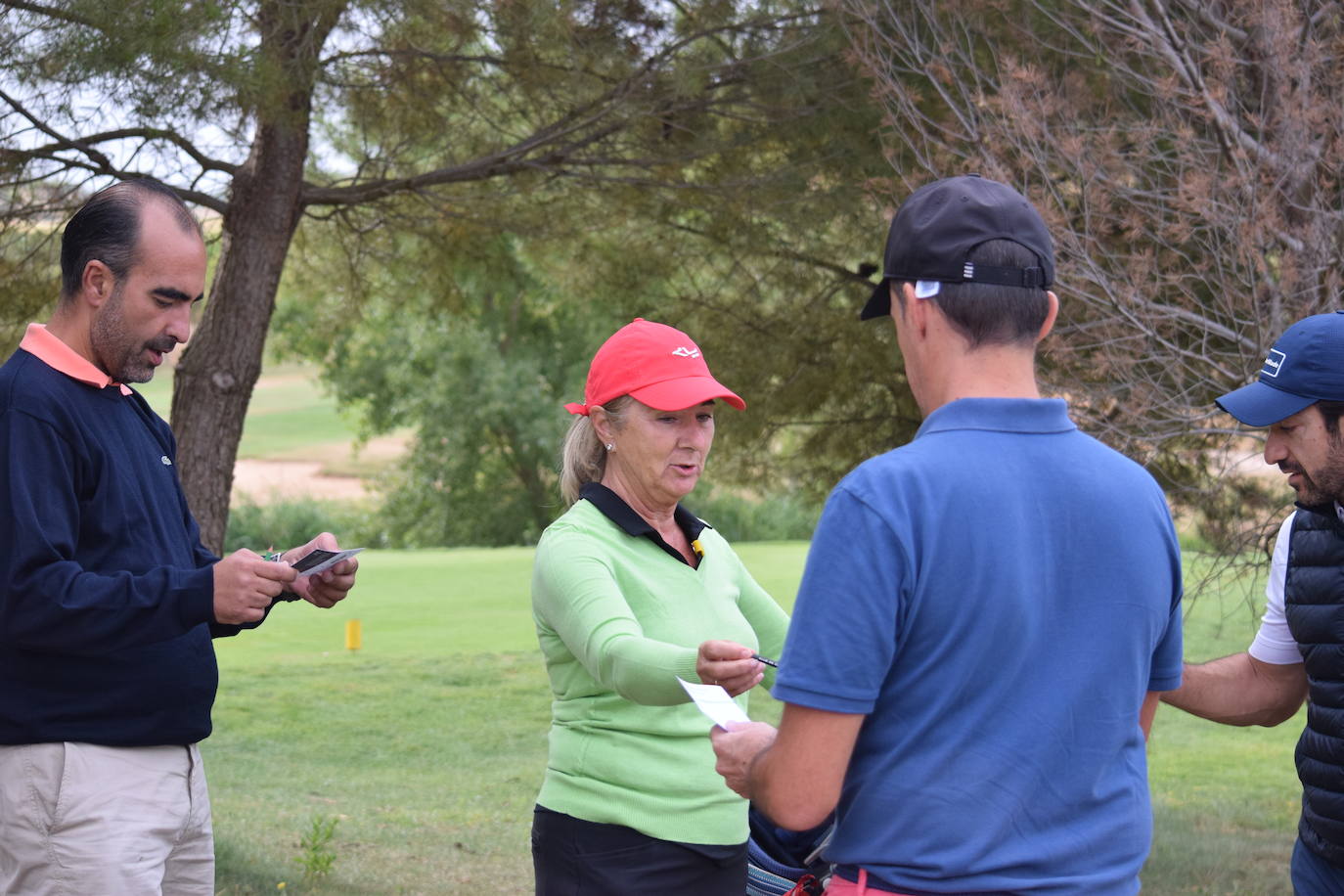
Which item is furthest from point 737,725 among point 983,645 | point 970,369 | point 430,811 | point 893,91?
point 430,811

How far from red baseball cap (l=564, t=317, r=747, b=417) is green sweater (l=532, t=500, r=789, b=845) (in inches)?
10.0

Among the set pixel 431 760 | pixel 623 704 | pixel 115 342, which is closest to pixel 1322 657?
pixel 623 704

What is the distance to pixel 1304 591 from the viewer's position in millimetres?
2859

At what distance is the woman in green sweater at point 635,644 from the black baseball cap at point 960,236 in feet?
2.76

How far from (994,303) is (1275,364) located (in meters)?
1.32

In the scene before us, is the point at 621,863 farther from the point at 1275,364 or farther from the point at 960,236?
the point at 1275,364

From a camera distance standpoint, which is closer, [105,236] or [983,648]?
[983,648]

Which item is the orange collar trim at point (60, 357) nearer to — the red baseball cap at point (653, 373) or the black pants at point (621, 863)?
the red baseball cap at point (653, 373)

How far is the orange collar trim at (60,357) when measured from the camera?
2.58 m

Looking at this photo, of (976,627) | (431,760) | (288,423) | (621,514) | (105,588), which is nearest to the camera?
(976,627)

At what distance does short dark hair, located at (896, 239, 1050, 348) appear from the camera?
1.84m

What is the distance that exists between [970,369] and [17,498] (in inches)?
64.0

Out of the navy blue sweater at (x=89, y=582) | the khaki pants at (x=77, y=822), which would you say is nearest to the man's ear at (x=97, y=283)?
the navy blue sweater at (x=89, y=582)

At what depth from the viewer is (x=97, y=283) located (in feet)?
8.70
